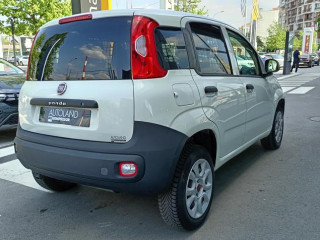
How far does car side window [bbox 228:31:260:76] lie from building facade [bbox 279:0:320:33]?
343 feet

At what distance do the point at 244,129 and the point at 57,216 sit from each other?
2.17m

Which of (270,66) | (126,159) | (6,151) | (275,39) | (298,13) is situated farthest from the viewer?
(298,13)

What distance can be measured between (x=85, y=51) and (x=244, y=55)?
220cm

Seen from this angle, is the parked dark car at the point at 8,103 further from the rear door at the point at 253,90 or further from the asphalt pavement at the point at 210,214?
the rear door at the point at 253,90

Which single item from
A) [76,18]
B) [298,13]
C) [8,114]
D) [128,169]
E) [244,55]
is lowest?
[8,114]

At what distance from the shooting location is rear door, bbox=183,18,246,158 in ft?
9.40

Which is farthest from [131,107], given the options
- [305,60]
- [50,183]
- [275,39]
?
[275,39]

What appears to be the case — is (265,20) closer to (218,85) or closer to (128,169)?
(218,85)

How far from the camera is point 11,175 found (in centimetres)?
414

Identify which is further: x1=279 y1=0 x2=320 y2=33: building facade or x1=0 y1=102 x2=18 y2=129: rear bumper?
x1=279 y1=0 x2=320 y2=33: building facade

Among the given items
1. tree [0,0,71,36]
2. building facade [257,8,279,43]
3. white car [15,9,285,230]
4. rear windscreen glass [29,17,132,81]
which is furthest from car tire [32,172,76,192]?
building facade [257,8,279,43]

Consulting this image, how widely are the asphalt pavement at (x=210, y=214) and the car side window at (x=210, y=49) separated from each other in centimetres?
137

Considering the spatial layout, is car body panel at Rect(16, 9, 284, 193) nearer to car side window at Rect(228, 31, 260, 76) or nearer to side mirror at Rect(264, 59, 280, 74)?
car side window at Rect(228, 31, 260, 76)

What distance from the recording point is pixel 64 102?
2.58 meters
